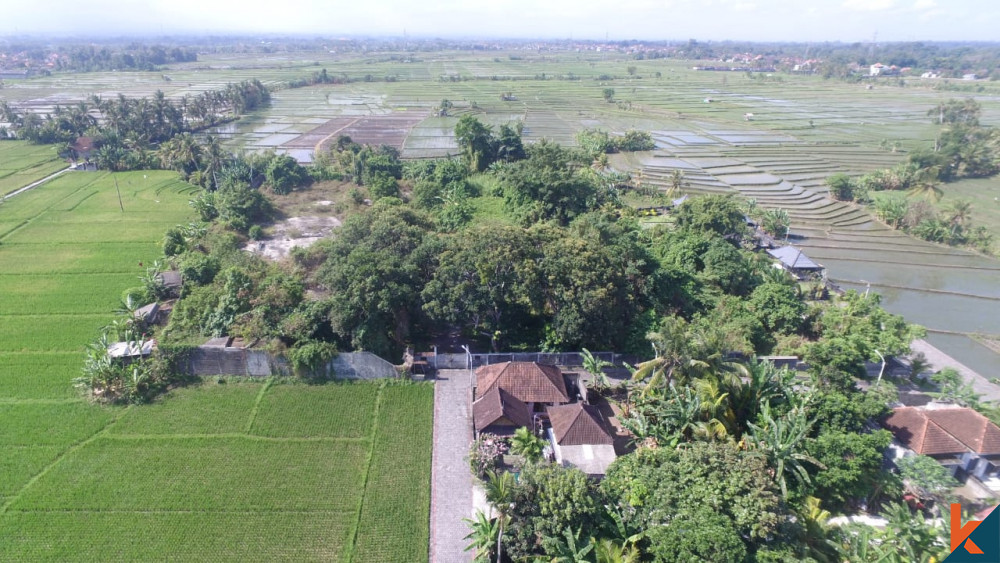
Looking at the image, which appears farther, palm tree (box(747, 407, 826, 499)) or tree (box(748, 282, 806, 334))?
tree (box(748, 282, 806, 334))

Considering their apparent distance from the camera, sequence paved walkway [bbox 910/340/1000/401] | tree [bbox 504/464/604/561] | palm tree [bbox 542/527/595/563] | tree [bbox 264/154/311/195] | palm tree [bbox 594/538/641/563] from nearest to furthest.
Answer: palm tree [bbox 594/538/641/563]
palm tree [bbox 542/527/595/563]
tree [bbox 504/464/604/561]
paved walkway [bbox 910/340/1000/401]
tree [bbox 264/154/311/195]

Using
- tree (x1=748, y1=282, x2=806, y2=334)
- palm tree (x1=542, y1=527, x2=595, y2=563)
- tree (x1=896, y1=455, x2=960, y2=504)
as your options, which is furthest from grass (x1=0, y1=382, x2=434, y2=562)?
tree (x1=748, y1=282, x2=806, y2=334)

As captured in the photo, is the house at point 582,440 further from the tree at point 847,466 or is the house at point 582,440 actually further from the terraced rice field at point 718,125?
the terraced rice field at point 718,125

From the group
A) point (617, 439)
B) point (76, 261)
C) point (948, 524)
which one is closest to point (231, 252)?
point (76, 261)

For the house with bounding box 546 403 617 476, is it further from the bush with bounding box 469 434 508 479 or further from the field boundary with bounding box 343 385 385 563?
the field boundary with bounding box 343 385 385 563

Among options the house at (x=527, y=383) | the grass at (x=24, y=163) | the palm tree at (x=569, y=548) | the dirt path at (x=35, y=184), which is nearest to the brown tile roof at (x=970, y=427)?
the house at (x=527, y=383)

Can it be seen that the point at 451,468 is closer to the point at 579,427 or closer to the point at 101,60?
the point at 579,427

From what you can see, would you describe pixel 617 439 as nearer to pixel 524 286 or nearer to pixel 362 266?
pixel 524 286
